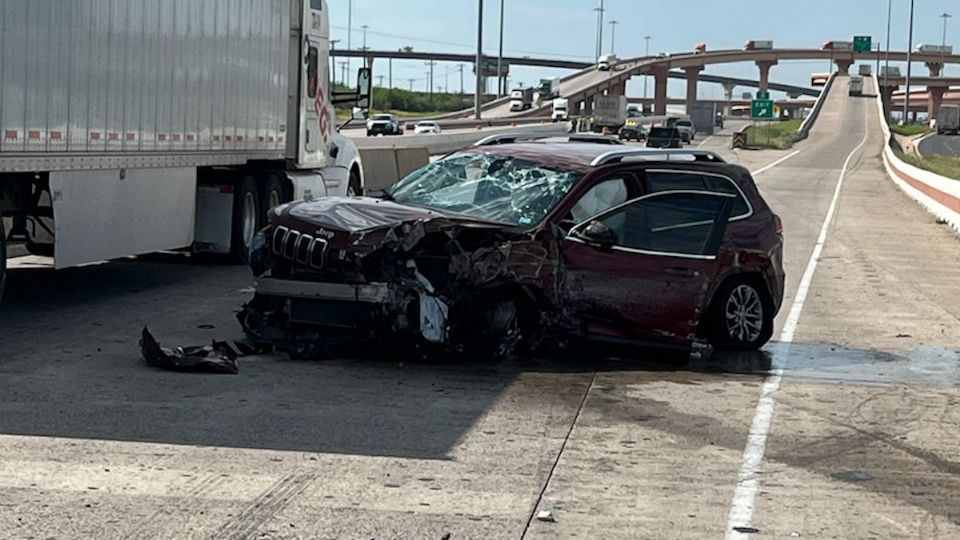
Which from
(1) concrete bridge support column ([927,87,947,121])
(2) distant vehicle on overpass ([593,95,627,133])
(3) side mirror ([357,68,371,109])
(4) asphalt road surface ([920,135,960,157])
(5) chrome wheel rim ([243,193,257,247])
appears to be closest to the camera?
(5) chrome wheel rim ([243,193,257,247])

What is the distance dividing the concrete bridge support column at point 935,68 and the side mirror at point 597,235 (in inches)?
7429

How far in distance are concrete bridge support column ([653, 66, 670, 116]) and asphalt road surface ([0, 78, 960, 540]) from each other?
157m

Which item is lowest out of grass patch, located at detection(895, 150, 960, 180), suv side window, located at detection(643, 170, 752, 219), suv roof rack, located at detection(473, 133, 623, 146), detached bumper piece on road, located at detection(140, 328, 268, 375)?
detached bumper piece on road, located at detection(140, 328, 268, 375)

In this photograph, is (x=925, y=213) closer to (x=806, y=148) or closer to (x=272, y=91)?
(x=272, y=91)

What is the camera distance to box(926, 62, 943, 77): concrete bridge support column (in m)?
190

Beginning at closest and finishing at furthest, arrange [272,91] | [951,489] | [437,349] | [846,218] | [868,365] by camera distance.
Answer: [951,489] < [437,349] < [868,365] < [272,91] < [846,218]

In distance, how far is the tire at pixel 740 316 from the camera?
39.7 ft

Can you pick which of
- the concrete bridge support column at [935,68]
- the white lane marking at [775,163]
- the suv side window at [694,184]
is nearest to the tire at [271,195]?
the suv side window at [694,184]

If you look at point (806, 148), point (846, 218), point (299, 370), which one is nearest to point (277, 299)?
point (299, 370)

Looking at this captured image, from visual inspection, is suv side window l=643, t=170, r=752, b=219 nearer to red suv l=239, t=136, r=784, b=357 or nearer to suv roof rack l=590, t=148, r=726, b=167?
red suv l=239, t=136, r=784, b=357

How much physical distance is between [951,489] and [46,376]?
5.90 m

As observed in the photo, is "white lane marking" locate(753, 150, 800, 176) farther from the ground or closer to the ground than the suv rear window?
closer to the ground

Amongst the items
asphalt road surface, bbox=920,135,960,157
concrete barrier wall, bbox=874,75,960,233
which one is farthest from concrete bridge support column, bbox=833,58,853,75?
concrete barrier wall, bbox=874,75,960,233

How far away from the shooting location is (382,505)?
691cm
